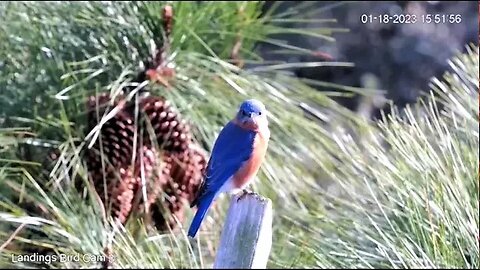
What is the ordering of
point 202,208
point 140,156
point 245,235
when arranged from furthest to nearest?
point 140,156 < point 202,208 < point 245,235

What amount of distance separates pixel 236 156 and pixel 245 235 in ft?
0.64

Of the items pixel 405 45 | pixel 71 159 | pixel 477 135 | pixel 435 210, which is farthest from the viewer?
pixel 405 45

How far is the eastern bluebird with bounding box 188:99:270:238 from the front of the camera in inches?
48.2

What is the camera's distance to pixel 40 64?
1504 millimetres

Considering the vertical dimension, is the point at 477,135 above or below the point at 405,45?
above

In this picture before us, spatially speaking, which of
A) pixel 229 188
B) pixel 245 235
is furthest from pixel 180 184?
pixel 245 235

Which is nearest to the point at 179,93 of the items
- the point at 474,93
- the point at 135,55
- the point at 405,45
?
the point at 135,55

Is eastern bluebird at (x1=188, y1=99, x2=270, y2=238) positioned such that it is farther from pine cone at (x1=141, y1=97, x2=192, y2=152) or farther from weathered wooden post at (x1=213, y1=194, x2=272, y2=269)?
pine cone at (x1=141, y1=97, x2=192, y2=152)

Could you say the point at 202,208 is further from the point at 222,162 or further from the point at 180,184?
the point at 180,184

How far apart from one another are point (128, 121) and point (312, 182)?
0.90 feet

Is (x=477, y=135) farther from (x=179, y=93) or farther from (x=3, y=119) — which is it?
(x=3, y=119)

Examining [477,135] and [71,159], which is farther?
[71,159]

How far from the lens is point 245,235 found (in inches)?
41.5

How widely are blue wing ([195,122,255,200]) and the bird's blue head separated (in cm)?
1
